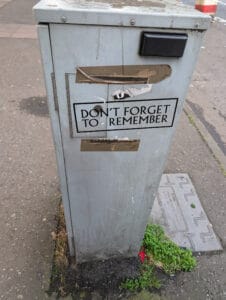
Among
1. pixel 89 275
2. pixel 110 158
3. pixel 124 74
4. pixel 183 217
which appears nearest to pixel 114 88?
pixel 124 74

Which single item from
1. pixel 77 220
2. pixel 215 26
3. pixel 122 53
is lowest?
pixel 215 26

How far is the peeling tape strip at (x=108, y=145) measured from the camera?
138cm

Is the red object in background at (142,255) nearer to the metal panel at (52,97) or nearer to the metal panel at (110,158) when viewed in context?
the metal panel at (110,158)

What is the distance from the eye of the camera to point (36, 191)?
2650mm

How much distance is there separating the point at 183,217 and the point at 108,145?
1394mm

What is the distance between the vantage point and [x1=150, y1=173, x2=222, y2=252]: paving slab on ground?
2.31m

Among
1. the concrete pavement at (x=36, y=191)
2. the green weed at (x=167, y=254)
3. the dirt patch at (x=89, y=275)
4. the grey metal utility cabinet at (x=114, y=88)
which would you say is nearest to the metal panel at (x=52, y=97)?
the grey metal utility cabinet at (x=114, y=88)

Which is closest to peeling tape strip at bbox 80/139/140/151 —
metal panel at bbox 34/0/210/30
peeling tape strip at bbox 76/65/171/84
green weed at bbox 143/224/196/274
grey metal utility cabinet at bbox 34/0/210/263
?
grey metal utility cabinet at bbox 34/0/210/263

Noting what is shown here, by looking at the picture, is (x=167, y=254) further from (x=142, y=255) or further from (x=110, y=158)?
(x=110, y=158)

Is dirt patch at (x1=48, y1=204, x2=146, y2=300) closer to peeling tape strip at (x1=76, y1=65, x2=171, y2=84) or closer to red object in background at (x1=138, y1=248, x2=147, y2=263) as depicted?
red object in background at (x1=138, y1=248, x2=147, y2=263)

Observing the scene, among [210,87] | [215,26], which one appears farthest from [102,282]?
→ [215,26]

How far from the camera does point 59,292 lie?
1.93m

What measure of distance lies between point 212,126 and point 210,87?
1357 mm

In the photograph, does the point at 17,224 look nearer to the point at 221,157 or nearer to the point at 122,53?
the point at 122,53
